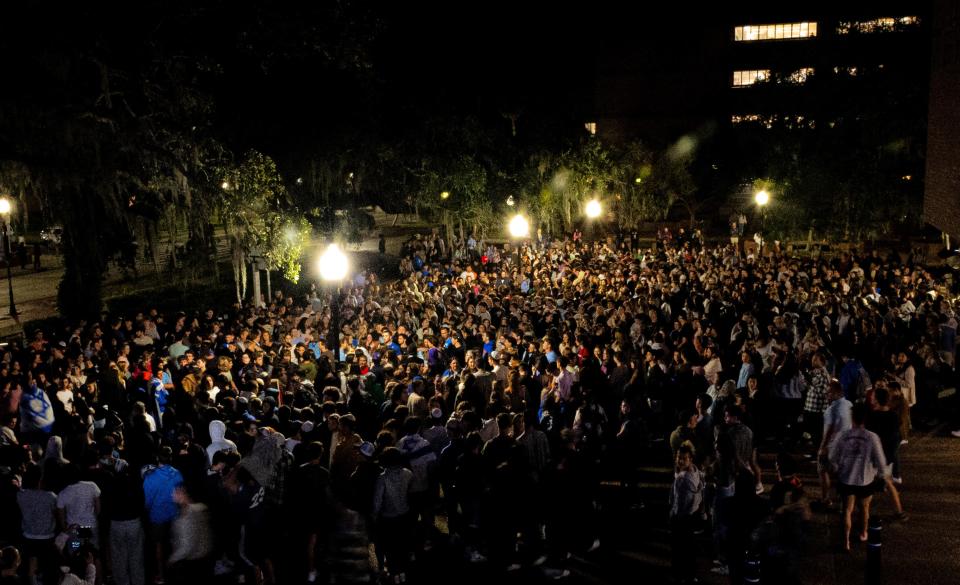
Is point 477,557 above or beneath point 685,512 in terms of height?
beneath

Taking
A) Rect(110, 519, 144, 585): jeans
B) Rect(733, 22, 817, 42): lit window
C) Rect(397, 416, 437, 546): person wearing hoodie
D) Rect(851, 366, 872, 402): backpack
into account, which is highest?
Rect(733, 22, 817, 42): lit window

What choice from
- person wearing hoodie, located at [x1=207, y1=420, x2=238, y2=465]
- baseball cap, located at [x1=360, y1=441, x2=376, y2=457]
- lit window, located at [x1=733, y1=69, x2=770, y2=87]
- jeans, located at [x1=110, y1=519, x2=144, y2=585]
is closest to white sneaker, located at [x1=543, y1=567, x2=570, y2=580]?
baseball cap, located at [x1=360, y1=441, x2=376, y2=457]

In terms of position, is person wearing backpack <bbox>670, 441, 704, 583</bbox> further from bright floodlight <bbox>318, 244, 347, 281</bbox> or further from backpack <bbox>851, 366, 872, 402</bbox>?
bright floodlight <bbox>318, 244, 347, 281</bbox>

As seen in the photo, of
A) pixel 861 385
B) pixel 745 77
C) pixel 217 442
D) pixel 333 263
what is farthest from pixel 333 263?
pixel 745 77

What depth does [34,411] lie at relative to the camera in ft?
32.2

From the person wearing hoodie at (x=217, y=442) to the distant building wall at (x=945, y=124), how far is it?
9.59 meters

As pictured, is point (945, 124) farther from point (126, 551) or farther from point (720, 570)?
point (126, 551)

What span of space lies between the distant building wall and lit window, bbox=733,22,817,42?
44644mm

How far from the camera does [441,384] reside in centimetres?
1061

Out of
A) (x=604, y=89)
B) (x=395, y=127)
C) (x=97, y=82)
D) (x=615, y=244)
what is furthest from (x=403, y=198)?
(x=604, y=89)

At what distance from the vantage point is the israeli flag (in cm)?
978

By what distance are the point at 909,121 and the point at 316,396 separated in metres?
22.6

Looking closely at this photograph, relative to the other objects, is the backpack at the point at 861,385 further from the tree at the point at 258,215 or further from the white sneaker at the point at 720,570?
the tree at the point at 258,215

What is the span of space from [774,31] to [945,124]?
46.6m
